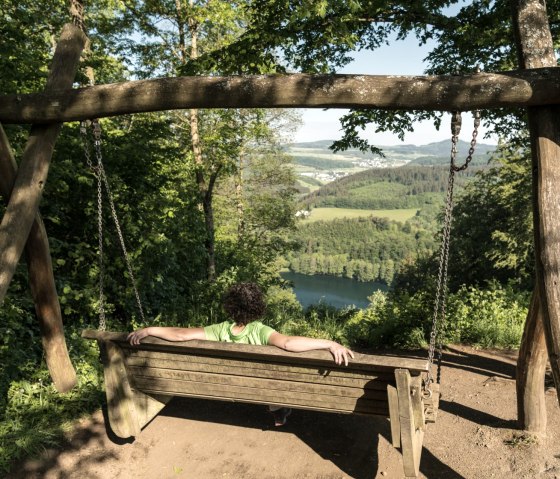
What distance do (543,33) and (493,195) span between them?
20899mm

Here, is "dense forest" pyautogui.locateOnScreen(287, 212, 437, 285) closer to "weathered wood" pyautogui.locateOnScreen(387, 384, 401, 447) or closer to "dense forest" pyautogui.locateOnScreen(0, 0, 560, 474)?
"dense forest" pyautogui.locateOnScreen(0, 0, 560, 474)

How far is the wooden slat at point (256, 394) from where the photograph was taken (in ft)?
10.3

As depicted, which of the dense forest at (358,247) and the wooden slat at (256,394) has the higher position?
→ the wooden slat at (256,394)

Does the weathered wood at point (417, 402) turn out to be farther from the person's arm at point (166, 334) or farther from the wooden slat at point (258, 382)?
the person's arm at point (166, 334)

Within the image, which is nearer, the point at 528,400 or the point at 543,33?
the point at 543,33

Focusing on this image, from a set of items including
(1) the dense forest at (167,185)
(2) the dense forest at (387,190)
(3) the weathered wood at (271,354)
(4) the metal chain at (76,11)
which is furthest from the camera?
(2) the dense forest at (387,190)

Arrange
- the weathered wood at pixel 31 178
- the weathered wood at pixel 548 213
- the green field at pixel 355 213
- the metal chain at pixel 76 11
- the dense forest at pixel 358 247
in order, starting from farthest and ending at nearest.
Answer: the green field at pixel 355 213 < the dense forest at pixel 358 247 < the metal chain at pixel 76 11 < the weathered wood at pixel 31 178 < the weathered wood at pixel 548 213

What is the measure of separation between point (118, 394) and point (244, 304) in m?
1.32

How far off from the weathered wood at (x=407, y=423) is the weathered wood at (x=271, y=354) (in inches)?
3.2

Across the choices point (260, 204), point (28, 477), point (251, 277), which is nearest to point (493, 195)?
point (260, 204)

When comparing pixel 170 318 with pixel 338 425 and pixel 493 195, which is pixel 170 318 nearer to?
pixel 338 425

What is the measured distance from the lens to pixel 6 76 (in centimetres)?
532

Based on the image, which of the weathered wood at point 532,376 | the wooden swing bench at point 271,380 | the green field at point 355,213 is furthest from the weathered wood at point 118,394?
the green field at point 355,213

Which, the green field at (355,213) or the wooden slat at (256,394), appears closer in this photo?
the wooden slat at (256,394)
